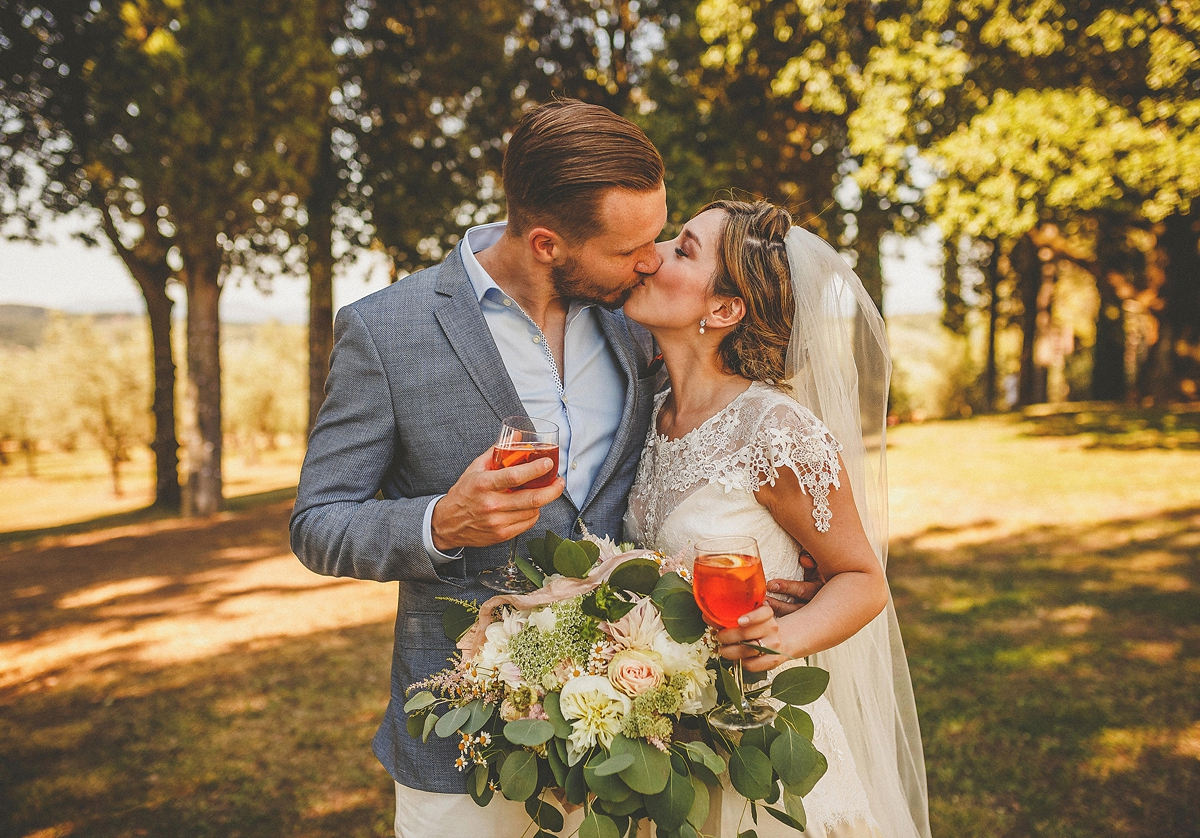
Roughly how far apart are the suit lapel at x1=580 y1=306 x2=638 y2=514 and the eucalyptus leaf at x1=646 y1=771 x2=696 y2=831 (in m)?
0.85

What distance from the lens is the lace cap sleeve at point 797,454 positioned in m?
2.22

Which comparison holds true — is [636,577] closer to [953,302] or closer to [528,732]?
[528,732]

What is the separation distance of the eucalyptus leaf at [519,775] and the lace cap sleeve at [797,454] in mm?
984

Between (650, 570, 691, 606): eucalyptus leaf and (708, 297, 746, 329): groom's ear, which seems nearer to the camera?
(650, 570, 691, 606): eucalyptus leaf

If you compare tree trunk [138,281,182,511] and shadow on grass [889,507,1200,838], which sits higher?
tree trunk [138,281,182,511]

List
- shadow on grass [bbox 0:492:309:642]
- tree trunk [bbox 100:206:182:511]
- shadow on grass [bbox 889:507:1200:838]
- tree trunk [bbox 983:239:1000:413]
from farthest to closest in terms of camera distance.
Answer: tree trunk [bbox 983:239:1000:413], tree trunk [bbox 100:206:182:511], shadow on grass [bbox 0:492:309:642], shadow on grass [bbox 889:507:1200:838]

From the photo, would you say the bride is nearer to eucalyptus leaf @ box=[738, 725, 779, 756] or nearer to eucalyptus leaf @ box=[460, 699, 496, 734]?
eucalyptus leaf @ box=[738, 725, 779, 756]

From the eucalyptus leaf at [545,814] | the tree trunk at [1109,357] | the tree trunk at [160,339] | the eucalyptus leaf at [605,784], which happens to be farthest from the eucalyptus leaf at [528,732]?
the tree trunk at [1109,357]

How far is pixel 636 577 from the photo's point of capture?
6.09ft

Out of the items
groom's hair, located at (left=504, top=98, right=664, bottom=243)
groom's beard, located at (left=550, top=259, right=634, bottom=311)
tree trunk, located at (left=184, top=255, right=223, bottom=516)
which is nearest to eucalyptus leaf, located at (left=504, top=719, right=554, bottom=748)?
groom's beard, located at (left=550, top=259, right=634, bottom=311)

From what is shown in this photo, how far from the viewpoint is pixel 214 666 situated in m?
6.34

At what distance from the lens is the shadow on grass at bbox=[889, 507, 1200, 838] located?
3.99 metres

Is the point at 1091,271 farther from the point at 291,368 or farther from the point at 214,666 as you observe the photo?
the point at 291,368

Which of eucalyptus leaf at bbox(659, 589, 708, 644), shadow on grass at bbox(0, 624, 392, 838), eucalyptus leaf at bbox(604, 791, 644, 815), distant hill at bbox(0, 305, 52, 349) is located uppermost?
distant hill at bbox(0, 305, 52, 349)
